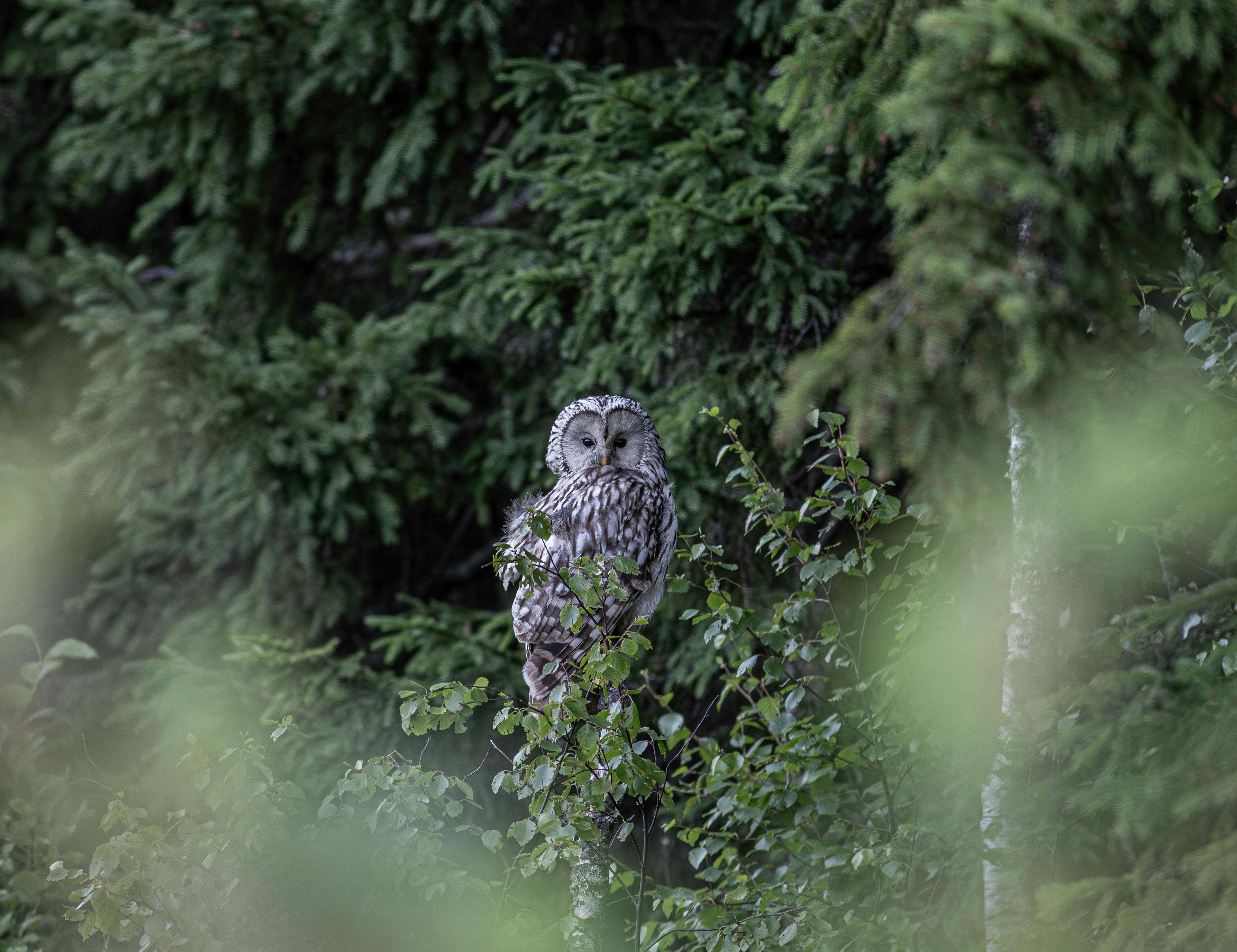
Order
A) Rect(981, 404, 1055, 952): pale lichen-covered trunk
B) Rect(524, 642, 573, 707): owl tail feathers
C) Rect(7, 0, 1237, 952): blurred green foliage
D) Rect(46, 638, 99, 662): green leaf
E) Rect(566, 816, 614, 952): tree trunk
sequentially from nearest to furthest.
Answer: Rect(7, 0, 1237, 952): blurred green foliage < Rect(981, 404, 1055, 952): pale lichen-covered trunk < Rect(566, 816, 614, 952): tree trunk < Rect(524, 642, 573, 707): owl tail feathers < Rect(46, 638, 99, 662): green leaf

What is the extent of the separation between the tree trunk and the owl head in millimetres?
1300

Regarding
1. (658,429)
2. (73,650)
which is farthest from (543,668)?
(73,650)

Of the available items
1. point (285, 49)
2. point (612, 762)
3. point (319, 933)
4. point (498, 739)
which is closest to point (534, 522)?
point (612, 762)

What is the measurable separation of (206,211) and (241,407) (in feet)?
6.41

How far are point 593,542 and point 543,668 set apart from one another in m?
0.45

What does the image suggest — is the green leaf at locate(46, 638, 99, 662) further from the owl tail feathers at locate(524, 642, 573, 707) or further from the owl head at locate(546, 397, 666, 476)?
the owl head at locate(546, 397, 666, 476)

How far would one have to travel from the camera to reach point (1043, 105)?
5.25ft

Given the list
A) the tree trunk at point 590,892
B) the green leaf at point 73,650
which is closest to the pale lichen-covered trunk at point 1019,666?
the tree trunk at point 590,892

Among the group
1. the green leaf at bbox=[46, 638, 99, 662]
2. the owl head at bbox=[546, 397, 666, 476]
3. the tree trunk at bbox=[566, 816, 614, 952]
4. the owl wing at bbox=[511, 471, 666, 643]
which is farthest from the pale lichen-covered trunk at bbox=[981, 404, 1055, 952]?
the green leaf at bbox=[46, 638, 99, 662]

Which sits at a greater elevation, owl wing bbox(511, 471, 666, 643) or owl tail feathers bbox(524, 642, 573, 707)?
owl wing bbox(511, 471, 666, 643)

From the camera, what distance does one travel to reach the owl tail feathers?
330cm

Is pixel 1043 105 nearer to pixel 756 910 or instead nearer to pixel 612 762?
pixel 612 762

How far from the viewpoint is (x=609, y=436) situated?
3.57 meters

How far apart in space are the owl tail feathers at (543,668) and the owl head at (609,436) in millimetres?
644
